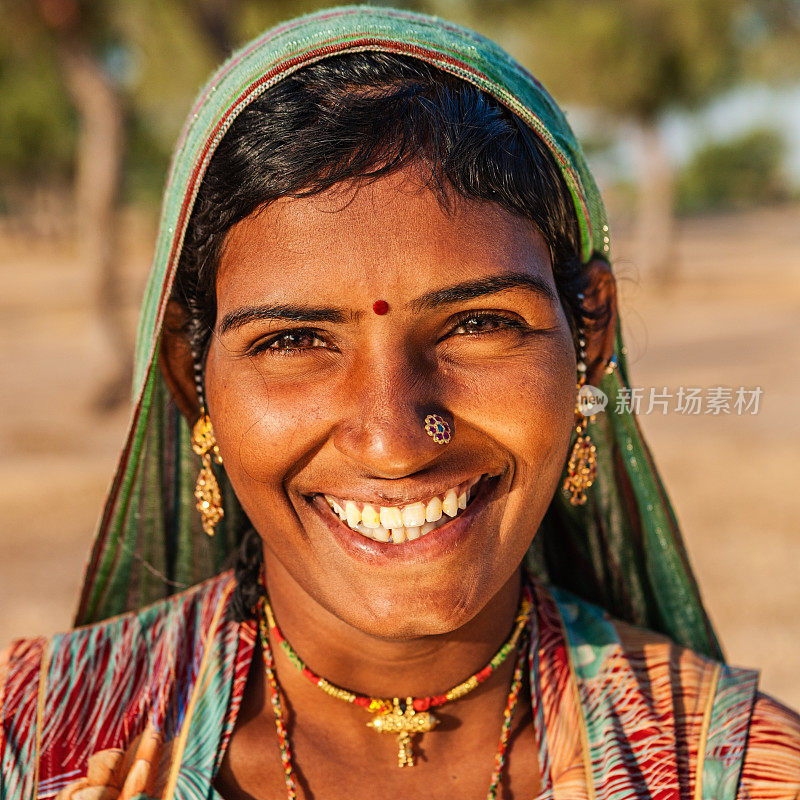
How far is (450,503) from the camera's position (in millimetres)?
1530

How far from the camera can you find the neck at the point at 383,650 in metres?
1.74

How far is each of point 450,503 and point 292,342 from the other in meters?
0.37

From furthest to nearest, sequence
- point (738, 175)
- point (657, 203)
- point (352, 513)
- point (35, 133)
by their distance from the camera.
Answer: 1. point (738, 175)
2. point (35, 133)
3. point (657, 203)
4. point (352, 513)

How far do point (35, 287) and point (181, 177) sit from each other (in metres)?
24.8

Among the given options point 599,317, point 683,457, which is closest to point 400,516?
point 599,317

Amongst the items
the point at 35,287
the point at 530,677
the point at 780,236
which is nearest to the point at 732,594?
the point at 530,677

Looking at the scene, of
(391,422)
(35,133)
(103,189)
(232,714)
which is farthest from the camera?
(35,133)

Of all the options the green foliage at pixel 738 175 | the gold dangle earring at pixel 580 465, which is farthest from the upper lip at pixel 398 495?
the green foliage at pixel 738 175

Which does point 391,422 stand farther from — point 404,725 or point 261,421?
point 404,725

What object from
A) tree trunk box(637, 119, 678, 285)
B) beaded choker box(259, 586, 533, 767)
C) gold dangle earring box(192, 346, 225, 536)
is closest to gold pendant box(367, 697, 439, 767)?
beaded choker box(259, 586, 533, 767)

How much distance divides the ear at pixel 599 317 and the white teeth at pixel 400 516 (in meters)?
0.46

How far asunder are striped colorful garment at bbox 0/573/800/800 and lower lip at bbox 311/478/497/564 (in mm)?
397

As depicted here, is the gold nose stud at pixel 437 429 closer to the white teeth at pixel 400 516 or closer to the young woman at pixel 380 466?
the young woman at pixel 380 466

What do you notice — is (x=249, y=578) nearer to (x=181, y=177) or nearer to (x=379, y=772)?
(x=379, y=772)
